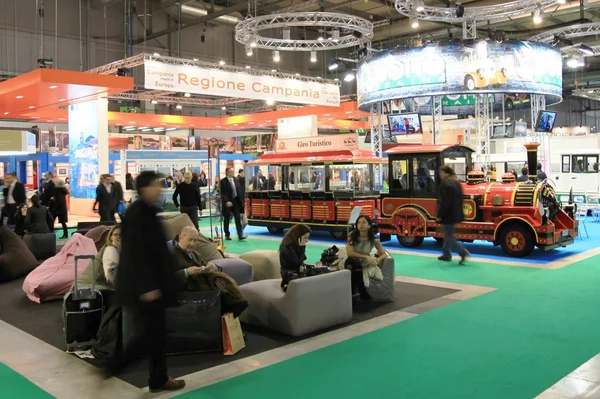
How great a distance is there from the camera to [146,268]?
3.67 m

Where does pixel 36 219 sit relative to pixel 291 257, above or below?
above

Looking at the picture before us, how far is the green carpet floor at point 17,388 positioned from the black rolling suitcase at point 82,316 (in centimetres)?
60

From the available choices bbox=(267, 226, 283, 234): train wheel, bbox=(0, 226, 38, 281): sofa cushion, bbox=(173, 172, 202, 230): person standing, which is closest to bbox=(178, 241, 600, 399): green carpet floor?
bbox=(0, 226, 38, 281): sofa cushion

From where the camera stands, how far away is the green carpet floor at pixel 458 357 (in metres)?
4.11

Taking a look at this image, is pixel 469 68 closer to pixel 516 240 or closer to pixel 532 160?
pixel 532 160

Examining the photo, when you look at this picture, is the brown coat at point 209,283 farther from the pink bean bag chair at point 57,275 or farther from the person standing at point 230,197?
the person standing at point 230,197

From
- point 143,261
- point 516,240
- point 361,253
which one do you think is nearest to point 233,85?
point 516,240

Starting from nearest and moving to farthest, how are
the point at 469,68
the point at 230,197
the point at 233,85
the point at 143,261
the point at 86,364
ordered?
the point at 143,261 → the point at 86,364 → the point at 230,197 → the point at 469,68 → the point at 233,85

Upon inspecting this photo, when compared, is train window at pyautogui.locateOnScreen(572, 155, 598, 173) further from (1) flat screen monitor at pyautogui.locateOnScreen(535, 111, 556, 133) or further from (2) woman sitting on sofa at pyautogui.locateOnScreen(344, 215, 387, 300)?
(2) woman sitting on sofa at pyautogui.locateOnScreen(344, 215, 387, 300)

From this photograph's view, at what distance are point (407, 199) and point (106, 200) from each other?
20.4ft

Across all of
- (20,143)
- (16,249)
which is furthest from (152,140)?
(16,249)

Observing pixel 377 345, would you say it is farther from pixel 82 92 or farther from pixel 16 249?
pixel 82 92

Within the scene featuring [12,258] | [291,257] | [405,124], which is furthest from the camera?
[405,124]

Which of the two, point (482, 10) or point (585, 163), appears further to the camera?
point (585, 163)
